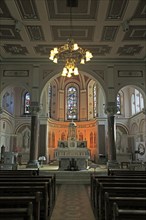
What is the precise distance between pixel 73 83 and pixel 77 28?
14.4m

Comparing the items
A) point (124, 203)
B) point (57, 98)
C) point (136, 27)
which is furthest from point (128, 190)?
point (57, 98)

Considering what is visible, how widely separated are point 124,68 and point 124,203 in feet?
45.9

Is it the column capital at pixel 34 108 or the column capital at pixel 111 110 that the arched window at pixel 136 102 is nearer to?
the column capital at pixel 111 110

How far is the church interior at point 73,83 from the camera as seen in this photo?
1049cm

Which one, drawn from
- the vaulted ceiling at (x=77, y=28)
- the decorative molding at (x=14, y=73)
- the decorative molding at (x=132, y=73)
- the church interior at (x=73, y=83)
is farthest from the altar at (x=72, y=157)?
the vaulted ceiling at (x=77, y=28)

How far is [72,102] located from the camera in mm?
26594

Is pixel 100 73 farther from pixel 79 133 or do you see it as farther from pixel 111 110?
pixel 79 133

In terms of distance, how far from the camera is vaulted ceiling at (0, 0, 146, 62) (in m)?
10.3

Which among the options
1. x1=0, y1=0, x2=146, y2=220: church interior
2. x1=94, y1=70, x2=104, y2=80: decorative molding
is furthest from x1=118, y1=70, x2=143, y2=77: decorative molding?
x1=94, y1=70, x2=104, y2=80: decorative molding

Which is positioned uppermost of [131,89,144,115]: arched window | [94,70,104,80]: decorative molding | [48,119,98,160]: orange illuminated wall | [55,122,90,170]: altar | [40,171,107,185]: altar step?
[94,70,104,80]: decorative molding

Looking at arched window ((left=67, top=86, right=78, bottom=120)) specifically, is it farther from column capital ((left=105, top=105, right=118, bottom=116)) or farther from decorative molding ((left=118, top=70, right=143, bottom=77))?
decorative molding ((left=118, top=70, right=143, bottom=77))

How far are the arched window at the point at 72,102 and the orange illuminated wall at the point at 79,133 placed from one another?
1.27 meters

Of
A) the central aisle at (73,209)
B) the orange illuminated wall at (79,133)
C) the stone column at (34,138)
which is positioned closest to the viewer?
the central aisle at (73,209)

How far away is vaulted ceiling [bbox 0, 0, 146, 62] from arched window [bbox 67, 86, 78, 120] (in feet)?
34.7
